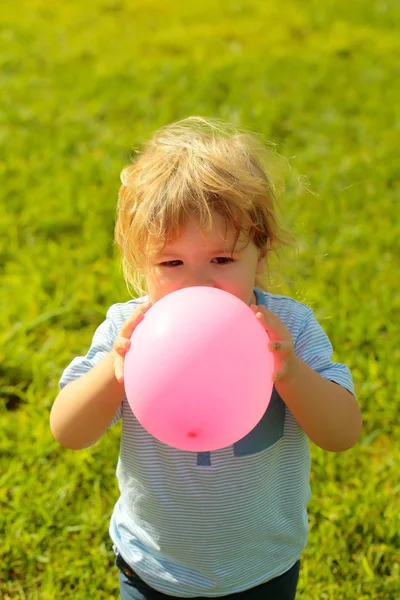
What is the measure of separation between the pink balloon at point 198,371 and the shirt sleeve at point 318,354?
0.34 m

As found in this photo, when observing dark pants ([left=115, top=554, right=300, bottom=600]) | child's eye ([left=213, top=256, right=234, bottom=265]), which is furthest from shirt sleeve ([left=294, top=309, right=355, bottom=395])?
dark pants ([left=115, top=554, right=300, bottom=600])

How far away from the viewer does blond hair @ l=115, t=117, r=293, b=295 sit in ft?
5.84

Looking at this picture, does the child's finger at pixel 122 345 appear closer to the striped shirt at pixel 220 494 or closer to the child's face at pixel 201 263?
the child's face at pixel 201 263

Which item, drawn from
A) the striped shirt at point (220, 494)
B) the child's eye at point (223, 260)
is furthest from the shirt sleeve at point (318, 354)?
the child's eye at point (223, 260)

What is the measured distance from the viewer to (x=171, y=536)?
1.98 metres

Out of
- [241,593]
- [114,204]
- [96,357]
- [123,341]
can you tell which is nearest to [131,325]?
[123,341]

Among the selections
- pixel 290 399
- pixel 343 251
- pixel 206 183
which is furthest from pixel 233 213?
pixel 343 251

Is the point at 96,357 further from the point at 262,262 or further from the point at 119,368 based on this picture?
the point at 262,262

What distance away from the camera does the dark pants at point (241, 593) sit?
206 centimetres

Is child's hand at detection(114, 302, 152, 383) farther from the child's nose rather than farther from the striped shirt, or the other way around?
the striped shirt

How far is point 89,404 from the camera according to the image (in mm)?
1859

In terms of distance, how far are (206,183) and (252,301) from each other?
346 mm

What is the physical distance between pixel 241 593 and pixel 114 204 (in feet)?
8.54

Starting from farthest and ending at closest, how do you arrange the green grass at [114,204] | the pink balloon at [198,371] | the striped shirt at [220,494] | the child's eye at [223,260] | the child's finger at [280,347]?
the green grass at [114,204]
the striped shirt at [220,494]
the child's eye at [223,260]
the child's finger at [280,347]
the pink balloon at [198,371]
